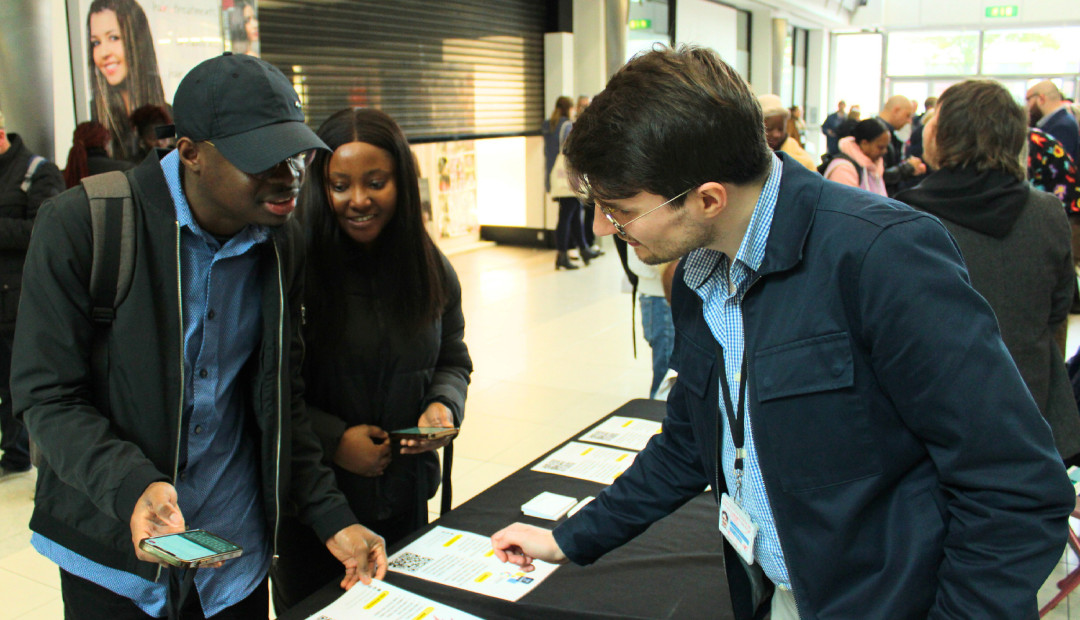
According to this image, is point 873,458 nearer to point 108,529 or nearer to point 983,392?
point 983,392

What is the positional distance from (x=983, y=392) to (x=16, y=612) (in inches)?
117

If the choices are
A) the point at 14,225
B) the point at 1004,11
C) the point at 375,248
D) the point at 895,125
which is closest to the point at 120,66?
the point at 14,225

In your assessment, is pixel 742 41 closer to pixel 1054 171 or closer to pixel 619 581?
pixel 1054 171

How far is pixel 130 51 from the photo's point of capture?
4.77m

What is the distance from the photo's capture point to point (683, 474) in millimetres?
1374

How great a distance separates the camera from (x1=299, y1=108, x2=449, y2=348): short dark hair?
183 cm

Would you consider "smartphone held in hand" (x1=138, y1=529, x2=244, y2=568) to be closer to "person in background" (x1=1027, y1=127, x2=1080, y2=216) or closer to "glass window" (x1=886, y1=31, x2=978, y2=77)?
"person in background" (x1=1027, y1=127, x2=1080, y2=216)

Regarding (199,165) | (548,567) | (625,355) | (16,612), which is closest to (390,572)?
(548,567)

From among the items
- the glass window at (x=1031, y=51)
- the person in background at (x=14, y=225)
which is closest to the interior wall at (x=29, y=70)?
the person in background at (x=14, y=225)

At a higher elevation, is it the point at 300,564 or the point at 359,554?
the point at 359,554

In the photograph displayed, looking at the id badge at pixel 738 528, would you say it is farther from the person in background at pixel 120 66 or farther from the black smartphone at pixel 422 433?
the person in background at pixel 120 66

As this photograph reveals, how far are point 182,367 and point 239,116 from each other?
422 millimetres

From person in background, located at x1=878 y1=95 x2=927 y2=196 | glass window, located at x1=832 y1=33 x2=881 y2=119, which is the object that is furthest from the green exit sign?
person in background, located at x1=878 y1=95 x2=927 y2=196

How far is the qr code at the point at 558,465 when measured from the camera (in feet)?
7.02
